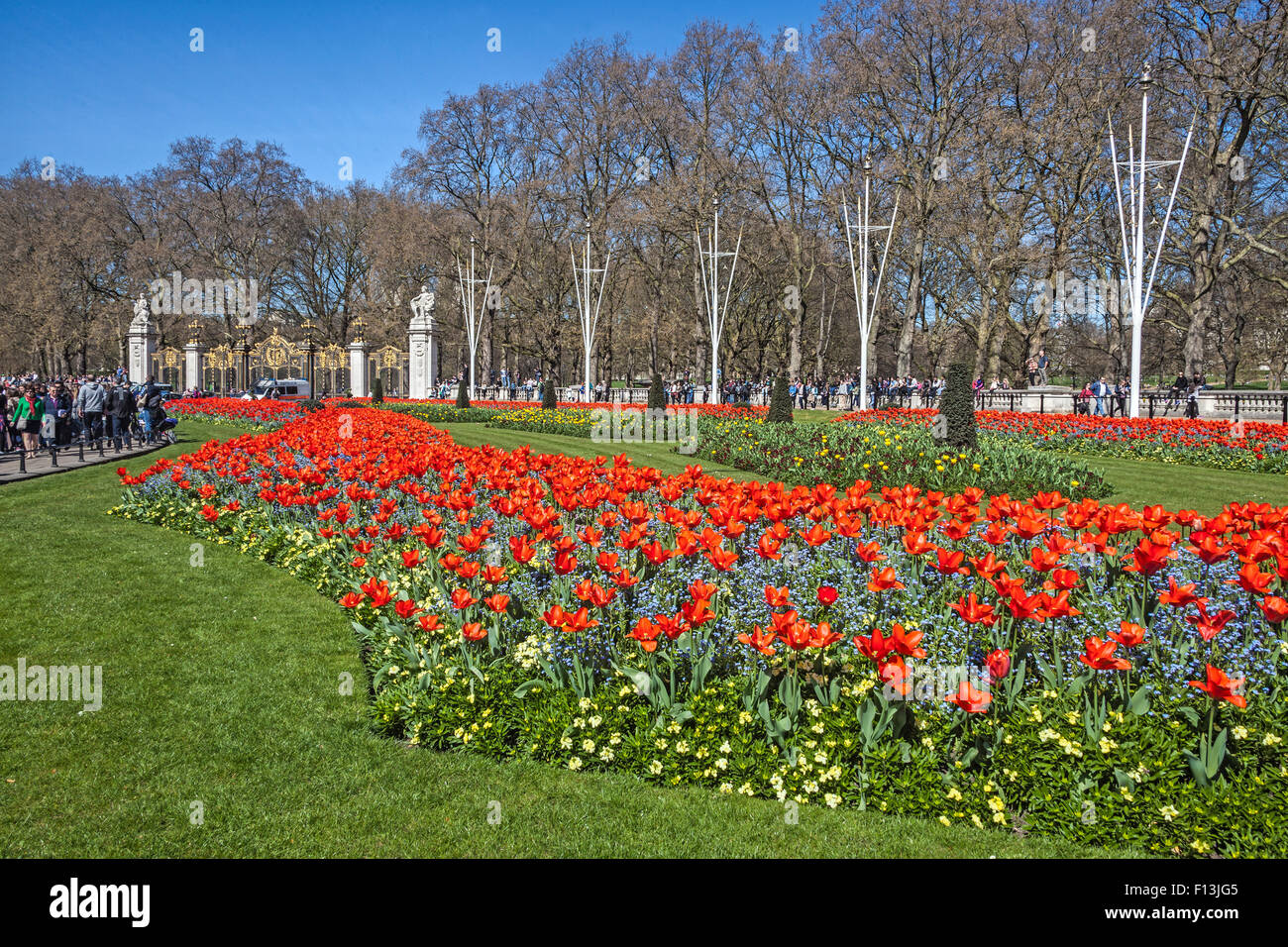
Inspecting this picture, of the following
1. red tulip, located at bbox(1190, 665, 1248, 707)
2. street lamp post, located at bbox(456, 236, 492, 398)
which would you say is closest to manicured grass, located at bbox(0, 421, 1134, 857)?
red tulip, located at bbox(1190, 665, 1248, 707)

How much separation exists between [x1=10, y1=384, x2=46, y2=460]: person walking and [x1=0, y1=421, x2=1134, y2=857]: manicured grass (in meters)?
12.8

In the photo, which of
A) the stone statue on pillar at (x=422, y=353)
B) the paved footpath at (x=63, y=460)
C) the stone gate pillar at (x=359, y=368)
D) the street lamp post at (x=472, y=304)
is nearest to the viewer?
the paved footpath at (x=63, y=460)

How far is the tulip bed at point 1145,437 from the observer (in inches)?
588

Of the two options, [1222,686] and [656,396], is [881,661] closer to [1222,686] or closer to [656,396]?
[1222,686]

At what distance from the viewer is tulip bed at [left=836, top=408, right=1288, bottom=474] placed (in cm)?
1495

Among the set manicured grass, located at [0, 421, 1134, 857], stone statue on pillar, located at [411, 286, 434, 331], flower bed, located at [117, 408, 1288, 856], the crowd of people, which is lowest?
manicured grass, located at [0, 421, 1134, 857]

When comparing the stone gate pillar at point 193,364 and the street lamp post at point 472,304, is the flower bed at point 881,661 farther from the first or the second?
the stone gate pillar at point 193,364

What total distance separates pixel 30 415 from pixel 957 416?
17.1m

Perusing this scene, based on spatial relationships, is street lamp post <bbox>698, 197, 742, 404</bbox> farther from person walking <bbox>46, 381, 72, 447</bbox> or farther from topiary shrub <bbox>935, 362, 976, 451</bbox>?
person walking <bbox>46, 381, 72, 447</bbox>

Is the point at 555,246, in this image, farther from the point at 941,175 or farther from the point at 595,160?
the point at 941,175

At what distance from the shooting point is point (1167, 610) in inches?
164

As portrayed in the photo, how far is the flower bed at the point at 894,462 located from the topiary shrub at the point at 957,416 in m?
0.27

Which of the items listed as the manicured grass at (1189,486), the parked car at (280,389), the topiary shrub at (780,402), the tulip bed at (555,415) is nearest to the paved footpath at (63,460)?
the tulip bed at (555,415)

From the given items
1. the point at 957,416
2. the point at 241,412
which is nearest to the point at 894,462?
the point at 957,416
